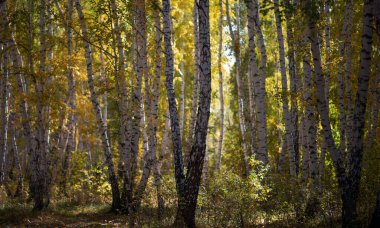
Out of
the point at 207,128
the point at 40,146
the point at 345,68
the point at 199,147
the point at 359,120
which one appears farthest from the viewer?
the point at 40,146

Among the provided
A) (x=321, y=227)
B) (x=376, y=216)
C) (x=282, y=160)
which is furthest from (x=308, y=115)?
(x=282, y=160)

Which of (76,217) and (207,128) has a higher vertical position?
(207,128)

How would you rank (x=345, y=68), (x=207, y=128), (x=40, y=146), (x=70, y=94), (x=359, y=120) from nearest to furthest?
1. (x=359, y=120)
2. (x=207, y=128)
3. (x=345, y=68)
4. (x=40, y=146)
5. (x=70, y=94)

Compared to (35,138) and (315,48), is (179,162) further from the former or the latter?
(35,138)

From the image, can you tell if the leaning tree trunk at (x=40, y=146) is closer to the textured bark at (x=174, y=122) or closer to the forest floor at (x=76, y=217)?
the forest floor at (x=76, y=217)

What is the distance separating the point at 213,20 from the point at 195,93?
644cm

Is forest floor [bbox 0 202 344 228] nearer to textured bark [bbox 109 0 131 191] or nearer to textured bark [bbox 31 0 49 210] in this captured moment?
textured bark [bbox 31 0 49 210]

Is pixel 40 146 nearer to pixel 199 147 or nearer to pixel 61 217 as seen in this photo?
pixel 61 217

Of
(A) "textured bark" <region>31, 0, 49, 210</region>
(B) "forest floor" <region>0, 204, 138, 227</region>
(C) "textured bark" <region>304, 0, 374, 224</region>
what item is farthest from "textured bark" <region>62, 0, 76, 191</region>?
(C) "textured bark" <region>304, 0, 374, 224</region>

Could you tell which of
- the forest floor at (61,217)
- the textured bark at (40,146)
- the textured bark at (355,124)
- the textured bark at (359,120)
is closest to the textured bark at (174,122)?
the forest floor at (61,217)

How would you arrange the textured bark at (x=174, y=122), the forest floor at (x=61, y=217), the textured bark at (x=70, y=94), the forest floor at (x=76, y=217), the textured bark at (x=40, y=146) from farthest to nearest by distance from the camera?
the textured bark at (x=70, y=94) < the textured bark at (x=40, y=146) < the forest floor at (x=61, y=217) < the forest floor at (x=76, y=217) < the textured bark at (x=174, y=122)

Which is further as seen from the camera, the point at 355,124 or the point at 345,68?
the point at 345,68

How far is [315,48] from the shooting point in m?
8.10

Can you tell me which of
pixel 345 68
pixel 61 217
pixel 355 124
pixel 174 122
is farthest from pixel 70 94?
pixel 355 124
